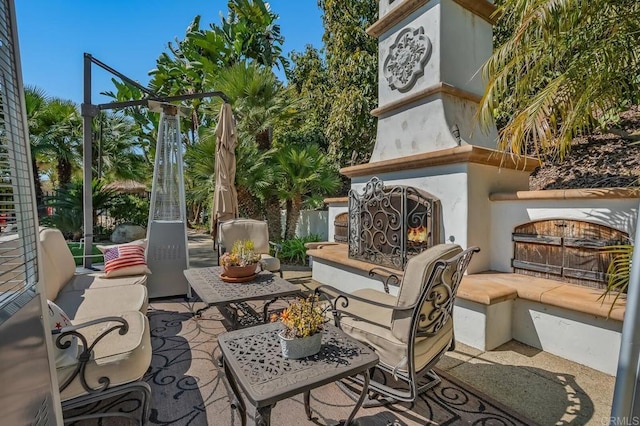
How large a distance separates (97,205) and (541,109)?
1049cm

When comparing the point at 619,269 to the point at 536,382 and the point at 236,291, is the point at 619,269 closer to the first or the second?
the point at 536,382

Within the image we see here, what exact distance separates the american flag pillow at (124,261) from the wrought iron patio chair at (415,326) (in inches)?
114

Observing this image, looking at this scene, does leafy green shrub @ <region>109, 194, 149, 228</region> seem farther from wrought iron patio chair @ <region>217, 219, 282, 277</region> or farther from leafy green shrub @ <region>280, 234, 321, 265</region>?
wrought iron patio chair @ <region>217, 219, 282, 277</region>

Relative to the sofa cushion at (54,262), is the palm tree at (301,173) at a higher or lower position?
higher

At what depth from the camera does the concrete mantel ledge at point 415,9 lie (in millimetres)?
4398

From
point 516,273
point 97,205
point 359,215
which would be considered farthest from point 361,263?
point 97,205

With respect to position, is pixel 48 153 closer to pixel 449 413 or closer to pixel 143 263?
pixel 143 263

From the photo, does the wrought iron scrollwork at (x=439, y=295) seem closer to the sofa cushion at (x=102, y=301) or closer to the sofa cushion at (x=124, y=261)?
the sofa cushion at (x=102, y=301)

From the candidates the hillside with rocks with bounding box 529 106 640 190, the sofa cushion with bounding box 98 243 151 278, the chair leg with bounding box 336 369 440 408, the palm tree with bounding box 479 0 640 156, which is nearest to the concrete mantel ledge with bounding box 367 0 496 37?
the palm tree with bounding box 479 0 640 156

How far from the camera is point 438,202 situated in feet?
12.8

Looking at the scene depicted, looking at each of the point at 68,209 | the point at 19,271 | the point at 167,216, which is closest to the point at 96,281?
the point at 167,216

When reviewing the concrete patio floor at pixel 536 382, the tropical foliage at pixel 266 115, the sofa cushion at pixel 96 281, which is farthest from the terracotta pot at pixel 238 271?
the tropical foliage at pixel 266 115

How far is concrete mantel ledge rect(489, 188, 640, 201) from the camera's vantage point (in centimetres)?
284

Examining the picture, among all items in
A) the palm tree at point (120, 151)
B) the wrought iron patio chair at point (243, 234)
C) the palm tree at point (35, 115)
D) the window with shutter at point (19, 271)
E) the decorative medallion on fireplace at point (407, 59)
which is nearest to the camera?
the window with shutter at point (19, 271)
